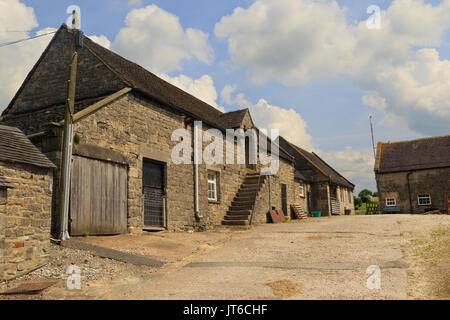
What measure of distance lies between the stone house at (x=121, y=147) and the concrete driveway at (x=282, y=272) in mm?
3307

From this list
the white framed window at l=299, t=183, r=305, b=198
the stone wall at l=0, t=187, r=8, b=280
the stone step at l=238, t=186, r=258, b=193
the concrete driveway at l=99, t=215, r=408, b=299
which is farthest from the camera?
the white framed window at l=299, t=183, r=305, b=198

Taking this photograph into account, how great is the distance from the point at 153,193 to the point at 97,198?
264 cm

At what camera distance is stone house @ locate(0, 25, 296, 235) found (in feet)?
33.7

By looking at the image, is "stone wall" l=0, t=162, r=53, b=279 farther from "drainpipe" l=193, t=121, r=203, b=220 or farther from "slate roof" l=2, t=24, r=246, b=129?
"drainpipe" l=193, t=121, r=203, b=220

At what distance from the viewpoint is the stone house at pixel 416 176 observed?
29.9 m

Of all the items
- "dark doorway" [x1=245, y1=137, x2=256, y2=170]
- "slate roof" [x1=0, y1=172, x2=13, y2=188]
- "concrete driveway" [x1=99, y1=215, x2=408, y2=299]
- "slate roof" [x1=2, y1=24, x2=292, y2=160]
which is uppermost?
"slate roof" [x1=2, y1=24, x2=292, y2=160]

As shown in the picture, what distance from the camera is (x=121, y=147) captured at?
11508mm

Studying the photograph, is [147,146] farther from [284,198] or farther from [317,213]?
[317,213]

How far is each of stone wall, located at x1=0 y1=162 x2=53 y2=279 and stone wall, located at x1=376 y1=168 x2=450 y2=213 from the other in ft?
101

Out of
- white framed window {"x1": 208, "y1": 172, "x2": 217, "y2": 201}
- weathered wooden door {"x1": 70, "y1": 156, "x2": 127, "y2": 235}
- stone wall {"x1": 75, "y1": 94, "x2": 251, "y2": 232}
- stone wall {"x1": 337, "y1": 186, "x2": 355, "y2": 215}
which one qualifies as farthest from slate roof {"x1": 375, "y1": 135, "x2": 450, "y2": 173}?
weathered wooden door {"x1": 70, "y1": 156, "x2": 127, "y2": 235}

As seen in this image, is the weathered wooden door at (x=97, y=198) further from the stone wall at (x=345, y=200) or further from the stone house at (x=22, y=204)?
the stone wall at (x=345, y=200)
